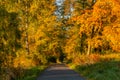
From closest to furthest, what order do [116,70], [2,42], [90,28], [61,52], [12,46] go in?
[2,42], [12,46], [116,70], [90,28], [61,52]

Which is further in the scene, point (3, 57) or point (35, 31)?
point (35, 31)

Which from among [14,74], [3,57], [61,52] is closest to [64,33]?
[61,52]

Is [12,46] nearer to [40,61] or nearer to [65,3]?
[40,61]

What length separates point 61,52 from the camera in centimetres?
6806

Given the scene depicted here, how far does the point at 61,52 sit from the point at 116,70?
46236 mm

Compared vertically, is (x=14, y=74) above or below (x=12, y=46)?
below

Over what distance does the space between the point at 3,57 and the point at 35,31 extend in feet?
68.3

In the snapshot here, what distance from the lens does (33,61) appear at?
38.5 m

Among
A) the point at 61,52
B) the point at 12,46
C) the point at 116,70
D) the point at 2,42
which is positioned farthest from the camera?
the point at 61,52

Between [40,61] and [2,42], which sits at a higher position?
Answer: [2,42]

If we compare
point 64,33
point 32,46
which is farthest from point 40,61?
point 64,33

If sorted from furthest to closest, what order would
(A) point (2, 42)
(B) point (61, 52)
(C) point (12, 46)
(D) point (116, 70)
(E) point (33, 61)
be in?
(B) point (61, 52)
(E) point (33, 61)
(D) point (116, 70)
(C) point (12, 46)
(A) point (2, 42)

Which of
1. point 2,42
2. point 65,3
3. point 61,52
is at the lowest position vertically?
point 61,52

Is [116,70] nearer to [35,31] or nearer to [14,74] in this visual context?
[14,74]
